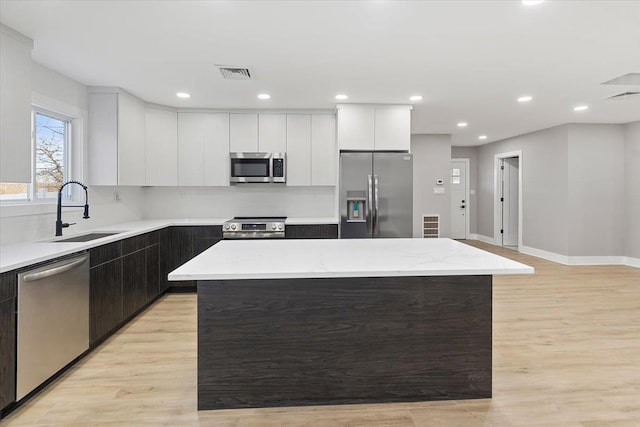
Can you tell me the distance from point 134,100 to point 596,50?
4.68 m

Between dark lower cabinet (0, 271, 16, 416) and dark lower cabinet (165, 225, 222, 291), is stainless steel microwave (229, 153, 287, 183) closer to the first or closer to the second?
dark lower cabinet (165, 225, 222, 291)

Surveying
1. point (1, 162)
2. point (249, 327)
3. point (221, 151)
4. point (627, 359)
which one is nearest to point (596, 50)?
point (627, 359)

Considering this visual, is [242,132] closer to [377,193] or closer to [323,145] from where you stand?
[323,145]

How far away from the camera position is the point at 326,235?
4.52 meters

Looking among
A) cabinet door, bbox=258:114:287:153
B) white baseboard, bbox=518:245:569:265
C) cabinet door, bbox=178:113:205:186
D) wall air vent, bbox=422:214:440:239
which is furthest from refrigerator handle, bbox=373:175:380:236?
white baseboard, bbox=518:245:569:265

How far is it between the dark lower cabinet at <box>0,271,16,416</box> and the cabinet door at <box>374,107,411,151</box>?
148 inches

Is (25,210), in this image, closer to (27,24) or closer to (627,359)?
(27,24)

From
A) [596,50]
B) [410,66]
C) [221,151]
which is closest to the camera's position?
[596,50]

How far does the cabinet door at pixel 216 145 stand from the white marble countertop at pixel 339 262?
241cm

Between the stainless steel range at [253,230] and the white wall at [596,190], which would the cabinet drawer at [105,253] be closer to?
the stainless steel range at [253,230]

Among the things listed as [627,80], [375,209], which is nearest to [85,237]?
[375,209]

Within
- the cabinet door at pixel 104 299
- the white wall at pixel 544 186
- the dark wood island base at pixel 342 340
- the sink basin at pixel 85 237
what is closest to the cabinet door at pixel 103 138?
the sink basin at pixel 85 237

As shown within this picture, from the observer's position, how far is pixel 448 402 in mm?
2143

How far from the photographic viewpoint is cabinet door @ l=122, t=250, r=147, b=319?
11.2 feet
